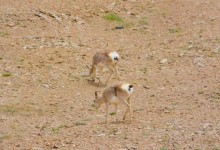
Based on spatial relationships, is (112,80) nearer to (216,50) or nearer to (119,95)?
(216,50)

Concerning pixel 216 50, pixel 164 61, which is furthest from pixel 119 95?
pixel 216 50

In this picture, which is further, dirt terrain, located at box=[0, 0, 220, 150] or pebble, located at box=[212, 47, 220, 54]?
pebble, located at box=[212, 47, 220, 54]

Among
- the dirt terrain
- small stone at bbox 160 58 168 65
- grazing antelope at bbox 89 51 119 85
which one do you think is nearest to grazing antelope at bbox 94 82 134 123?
the dirt terrain

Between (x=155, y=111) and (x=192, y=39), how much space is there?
7965mm

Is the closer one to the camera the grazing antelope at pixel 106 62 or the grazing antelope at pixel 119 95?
the grazing antelope at pixel 119 95

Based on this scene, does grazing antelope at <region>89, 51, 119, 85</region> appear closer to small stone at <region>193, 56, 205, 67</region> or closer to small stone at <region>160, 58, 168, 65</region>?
small stone at <region>160, 58, 168, 65</region>

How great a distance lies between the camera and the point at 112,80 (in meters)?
18.7

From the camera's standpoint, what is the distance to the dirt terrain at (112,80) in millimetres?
12603

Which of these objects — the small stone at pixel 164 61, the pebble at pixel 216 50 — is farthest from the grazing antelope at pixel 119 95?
the pebble at pixel 216 50

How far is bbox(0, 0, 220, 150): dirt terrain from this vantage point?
12.6m

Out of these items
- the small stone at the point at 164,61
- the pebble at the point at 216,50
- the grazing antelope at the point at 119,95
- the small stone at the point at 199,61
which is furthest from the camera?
the pebble at the point at 216,50

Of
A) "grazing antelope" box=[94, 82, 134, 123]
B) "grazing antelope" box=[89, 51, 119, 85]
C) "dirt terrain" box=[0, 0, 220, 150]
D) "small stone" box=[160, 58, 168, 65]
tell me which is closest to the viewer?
"dirt terrain" box=[0, 0, 220, 150]

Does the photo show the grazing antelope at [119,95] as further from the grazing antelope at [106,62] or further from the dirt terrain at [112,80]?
the grazing antelope at [106,62]

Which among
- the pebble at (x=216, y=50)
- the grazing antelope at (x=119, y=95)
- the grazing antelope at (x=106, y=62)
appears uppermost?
the pebble at (x=216, y=50)
